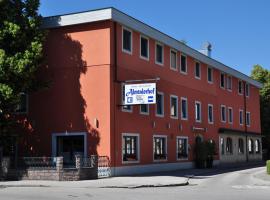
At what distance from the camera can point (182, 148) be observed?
125 ft

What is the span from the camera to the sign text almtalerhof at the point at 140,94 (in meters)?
28.3

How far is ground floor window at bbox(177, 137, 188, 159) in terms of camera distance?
37.5 meters

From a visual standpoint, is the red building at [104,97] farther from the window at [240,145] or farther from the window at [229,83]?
the window at [240,145]

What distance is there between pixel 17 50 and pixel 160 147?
12239 mm

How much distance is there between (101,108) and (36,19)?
602 centimetres

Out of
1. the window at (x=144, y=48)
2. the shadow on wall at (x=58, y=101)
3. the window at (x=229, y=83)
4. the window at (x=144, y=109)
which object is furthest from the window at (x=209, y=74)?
the shadow on wall at (x=58, y=101)

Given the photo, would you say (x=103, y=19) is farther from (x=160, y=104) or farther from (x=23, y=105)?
(x=160, y=104)

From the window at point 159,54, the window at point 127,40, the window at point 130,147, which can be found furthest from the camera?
the window at point 159,54

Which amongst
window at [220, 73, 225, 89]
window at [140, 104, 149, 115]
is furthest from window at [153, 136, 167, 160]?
window at [220, 73, 225, 89]

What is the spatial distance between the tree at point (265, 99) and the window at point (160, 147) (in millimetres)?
33235

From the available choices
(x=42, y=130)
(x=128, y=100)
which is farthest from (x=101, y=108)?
(x=42, y=130)

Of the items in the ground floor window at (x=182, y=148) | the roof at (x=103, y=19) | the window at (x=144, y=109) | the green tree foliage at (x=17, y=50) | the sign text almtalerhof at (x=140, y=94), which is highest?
the roof at (x=103, y=19)

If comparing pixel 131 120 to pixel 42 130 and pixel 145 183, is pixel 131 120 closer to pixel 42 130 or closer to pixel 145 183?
pixel 42 130

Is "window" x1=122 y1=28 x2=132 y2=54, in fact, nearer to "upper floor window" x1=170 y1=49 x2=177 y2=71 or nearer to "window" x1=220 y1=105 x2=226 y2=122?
"upper floor window" x1=170 y1=49 x2=177 y2=71
